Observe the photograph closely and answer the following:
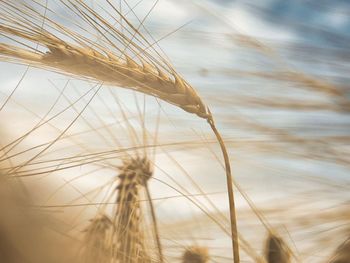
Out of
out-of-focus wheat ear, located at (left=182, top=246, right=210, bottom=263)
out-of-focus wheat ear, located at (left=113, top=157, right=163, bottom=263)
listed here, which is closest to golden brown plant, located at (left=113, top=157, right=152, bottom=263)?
out-of-focus wheat ear, located at (left=113, top=157, right=163, bottom=263)

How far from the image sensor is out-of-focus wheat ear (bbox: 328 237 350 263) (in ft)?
2.20

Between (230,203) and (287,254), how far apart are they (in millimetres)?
117

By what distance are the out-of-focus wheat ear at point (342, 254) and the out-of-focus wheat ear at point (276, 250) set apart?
70mm

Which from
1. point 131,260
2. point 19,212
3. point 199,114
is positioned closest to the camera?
point 19,212

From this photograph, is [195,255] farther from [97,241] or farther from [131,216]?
[97,241]

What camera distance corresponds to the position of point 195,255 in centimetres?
86

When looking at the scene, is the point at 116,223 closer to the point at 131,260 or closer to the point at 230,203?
the point at 131,260

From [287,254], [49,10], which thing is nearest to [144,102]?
[49,10]

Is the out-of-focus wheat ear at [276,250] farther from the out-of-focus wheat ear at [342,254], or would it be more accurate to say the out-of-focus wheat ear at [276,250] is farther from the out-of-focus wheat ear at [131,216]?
the out-of-focus wheat ear at [131,216]

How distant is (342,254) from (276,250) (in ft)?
0.32

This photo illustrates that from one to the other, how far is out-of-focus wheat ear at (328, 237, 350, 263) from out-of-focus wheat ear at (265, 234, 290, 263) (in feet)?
0.23

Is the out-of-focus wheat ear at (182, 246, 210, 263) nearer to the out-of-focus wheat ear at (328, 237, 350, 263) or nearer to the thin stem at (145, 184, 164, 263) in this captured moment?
the thin stem at (145, 184, 164, 263)

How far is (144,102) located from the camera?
3.01ft

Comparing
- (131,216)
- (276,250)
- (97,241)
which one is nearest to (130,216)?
(131,216)
